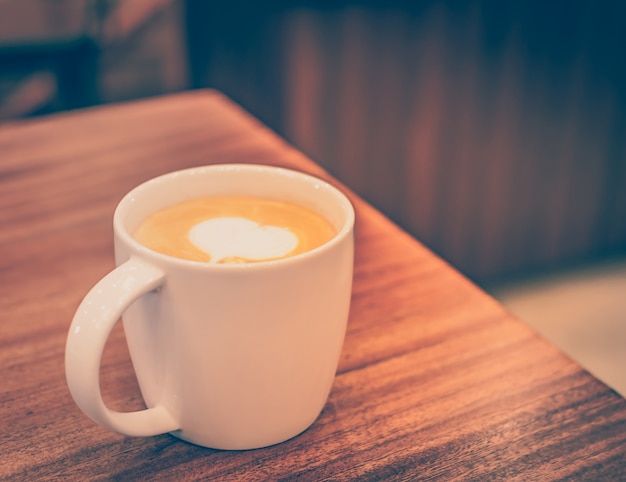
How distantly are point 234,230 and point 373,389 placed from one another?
0.39 feet

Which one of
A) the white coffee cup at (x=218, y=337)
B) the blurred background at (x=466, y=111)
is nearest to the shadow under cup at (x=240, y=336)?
the white coffee cup at (x=218, y=337)

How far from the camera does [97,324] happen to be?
307 mm

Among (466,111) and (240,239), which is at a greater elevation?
(240,239)

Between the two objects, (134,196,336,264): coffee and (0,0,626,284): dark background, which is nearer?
(134,196,336,264): coffee

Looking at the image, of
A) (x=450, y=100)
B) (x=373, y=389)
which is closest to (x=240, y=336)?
(x=373, y=389)

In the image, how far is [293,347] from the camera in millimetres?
340

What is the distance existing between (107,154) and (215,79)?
44.9 inches

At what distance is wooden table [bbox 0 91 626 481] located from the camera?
36cm

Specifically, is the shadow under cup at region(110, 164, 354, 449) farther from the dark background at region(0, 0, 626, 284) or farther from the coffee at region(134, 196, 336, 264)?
the dark background at region(0, 0, 626, 284)

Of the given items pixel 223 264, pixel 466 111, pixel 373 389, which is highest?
pixel 223 264

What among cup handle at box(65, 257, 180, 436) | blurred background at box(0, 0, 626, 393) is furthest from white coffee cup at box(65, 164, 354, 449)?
blurred background at box(0, 0, 626, 393)

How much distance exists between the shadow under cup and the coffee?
15 mm

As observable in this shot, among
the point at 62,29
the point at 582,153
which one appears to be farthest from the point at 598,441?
the point at 62,29

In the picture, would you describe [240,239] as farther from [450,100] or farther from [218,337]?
[450,100]
